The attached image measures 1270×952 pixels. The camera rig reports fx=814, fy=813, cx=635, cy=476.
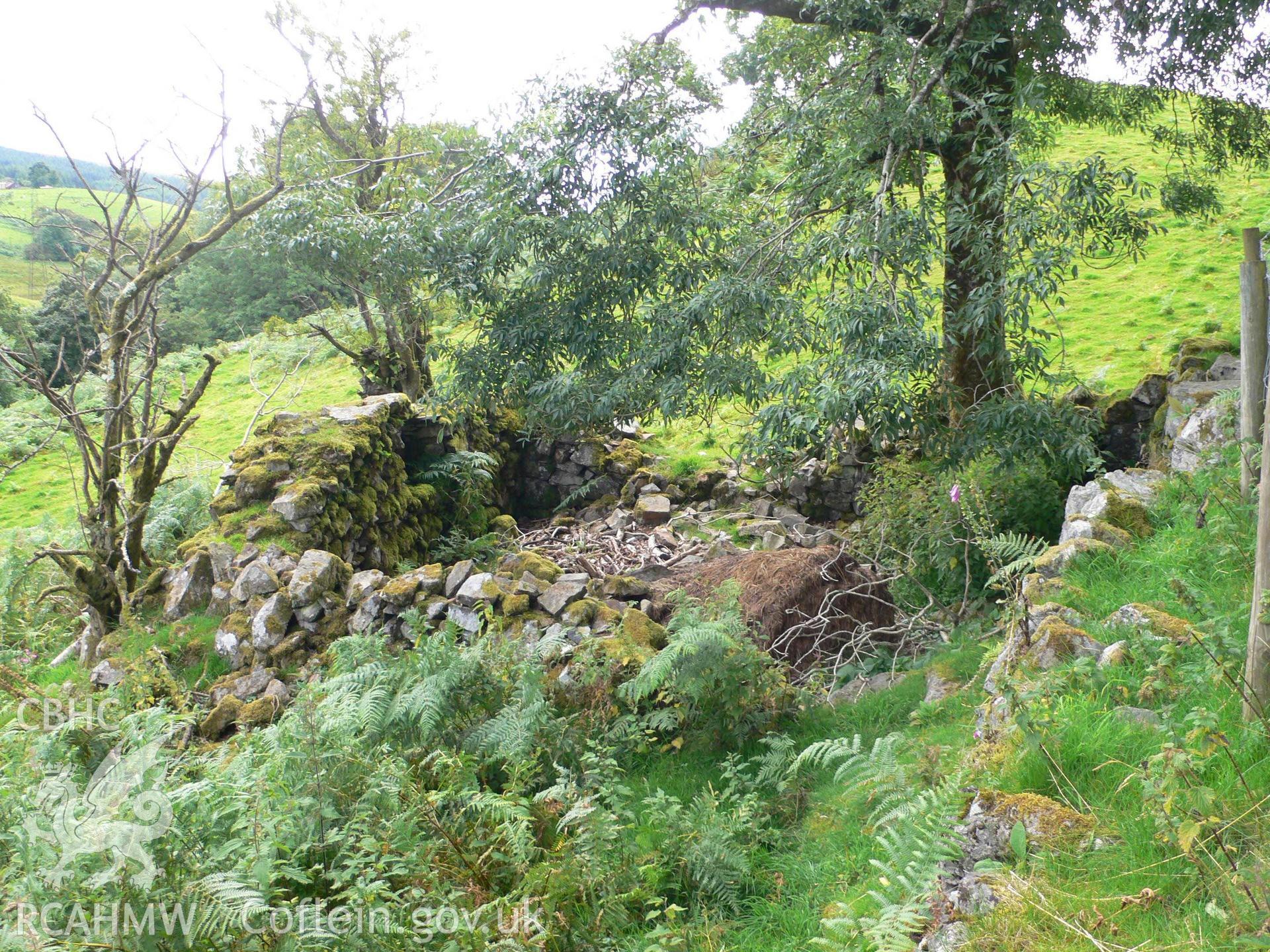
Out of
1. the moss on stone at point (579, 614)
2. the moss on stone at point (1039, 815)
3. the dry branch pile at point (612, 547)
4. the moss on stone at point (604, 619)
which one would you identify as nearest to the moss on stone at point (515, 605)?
the moss on stone at point (579, 614)

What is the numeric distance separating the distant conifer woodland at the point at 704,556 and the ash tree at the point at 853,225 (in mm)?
56

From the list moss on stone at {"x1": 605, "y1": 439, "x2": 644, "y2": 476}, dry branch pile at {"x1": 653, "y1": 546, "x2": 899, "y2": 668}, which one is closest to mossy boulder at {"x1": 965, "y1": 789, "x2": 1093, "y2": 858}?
dry branch pile at {"x1": 653, "y1": 546, "x2": 899, "y2": 668}

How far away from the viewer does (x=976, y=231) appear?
26.7 feet

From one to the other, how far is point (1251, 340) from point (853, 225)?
3475 millimetres

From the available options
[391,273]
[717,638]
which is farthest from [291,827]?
[391,273]

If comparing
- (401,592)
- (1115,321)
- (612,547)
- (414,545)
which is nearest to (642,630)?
(401,592)

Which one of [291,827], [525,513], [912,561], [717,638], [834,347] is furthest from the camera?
[525,513]

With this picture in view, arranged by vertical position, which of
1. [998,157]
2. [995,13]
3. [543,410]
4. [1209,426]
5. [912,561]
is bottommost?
[912,561]

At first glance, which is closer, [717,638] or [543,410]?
[717,638]

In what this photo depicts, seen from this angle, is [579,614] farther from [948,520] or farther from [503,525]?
[503,525]

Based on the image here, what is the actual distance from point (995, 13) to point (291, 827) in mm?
9601

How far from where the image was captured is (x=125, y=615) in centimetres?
845

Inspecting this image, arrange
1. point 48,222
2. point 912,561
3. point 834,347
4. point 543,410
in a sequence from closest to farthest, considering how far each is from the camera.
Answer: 1. point 48,222
2. point 834,347
3. point 912,561
4. point 543,410

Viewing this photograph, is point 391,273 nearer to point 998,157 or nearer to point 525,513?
point 525,513
